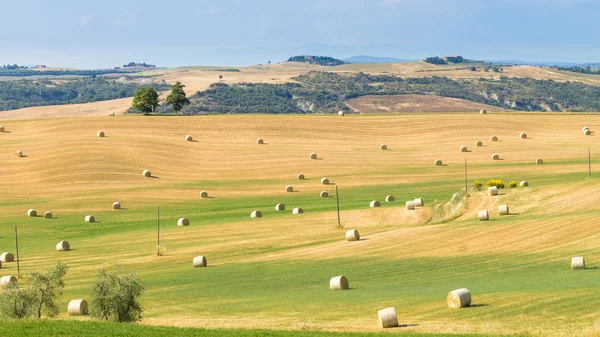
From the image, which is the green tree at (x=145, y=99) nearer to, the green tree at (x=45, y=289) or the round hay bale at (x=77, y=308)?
the round hay bale at (x=77, y=308)

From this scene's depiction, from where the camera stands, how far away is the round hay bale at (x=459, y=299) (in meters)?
36.5

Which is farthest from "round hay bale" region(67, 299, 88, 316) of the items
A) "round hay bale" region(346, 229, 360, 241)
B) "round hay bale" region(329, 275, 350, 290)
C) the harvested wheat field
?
"round hay bale" region(346, 229, 360, 241)

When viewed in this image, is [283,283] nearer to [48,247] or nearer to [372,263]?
[372,263]

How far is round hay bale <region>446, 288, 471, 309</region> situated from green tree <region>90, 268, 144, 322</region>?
10.6 meters

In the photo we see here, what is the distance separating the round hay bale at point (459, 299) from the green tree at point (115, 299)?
416 inches

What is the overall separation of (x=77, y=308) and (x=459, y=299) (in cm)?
1379

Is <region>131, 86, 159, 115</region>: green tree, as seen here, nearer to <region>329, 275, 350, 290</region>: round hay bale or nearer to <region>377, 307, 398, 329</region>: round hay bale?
<region>329, 275, 350, 290</region>: round hay bale

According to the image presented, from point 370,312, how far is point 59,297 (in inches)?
560

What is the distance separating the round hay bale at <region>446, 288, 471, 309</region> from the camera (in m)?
36.5

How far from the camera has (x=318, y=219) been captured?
2596 inches

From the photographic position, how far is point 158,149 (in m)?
93.2

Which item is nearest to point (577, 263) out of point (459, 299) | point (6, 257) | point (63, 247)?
point (459, 299)

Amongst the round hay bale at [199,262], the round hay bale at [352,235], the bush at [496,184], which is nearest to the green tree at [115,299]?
the round hay bale at [199,262]

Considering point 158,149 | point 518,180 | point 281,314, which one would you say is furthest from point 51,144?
point 281,314
